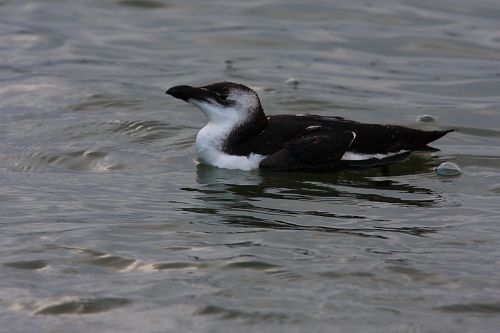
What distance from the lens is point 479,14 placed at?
16344mm

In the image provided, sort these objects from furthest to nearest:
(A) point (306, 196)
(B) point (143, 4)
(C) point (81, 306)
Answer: (B) point (143, 4) → (A) point (306, 196) → (C) point (81, 306)

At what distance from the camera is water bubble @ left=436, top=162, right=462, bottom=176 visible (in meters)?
9.38

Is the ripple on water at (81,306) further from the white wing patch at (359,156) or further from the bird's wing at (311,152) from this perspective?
the white wing patch at (359,156)

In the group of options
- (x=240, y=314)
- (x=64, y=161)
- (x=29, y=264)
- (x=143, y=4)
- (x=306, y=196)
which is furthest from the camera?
(x=143, y=4)

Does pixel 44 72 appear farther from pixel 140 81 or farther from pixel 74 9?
pixel 74 9

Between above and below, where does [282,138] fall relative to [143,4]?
below

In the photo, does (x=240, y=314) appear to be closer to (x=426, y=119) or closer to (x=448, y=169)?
(x=448, y=169)

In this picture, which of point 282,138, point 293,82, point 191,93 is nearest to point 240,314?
point 282,138

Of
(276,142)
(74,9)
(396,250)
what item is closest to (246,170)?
(276,142)

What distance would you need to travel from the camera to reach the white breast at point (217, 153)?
9336mm

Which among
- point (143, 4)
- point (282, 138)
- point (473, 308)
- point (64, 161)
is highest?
point (143, 4)

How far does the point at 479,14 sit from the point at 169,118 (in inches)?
267

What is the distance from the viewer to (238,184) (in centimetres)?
909

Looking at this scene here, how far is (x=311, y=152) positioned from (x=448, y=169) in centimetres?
120
